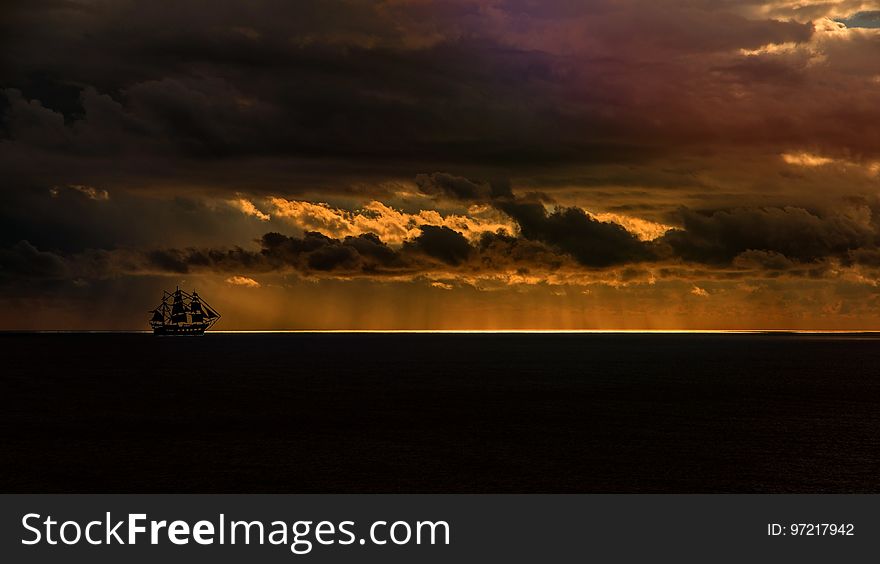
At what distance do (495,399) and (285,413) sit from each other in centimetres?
3024
